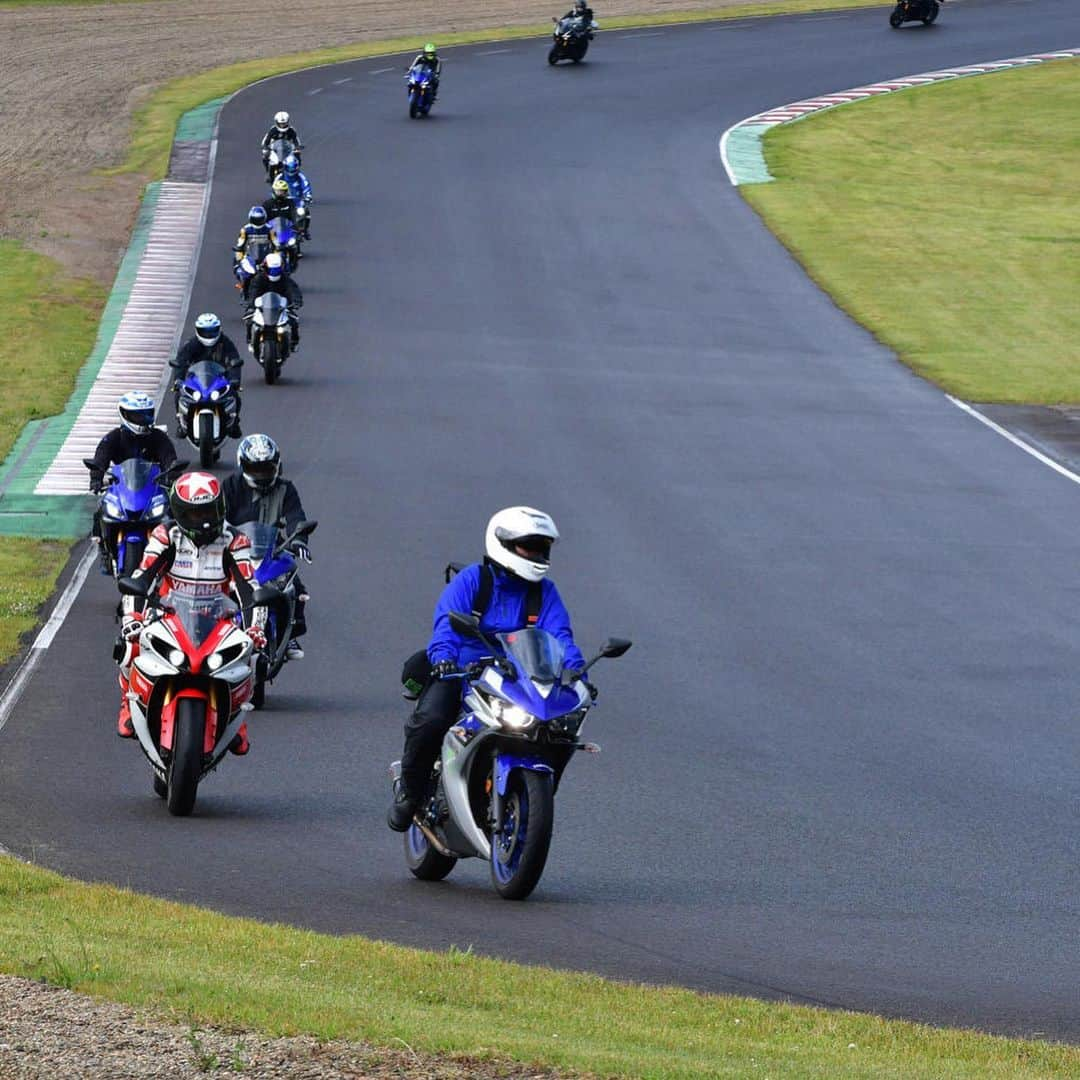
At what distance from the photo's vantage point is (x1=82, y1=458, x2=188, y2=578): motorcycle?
18.8 metres

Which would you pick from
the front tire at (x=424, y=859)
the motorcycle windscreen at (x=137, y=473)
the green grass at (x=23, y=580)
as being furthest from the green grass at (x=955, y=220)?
the front tire at (x=424, y=859)

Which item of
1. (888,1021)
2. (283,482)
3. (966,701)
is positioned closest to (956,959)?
(888,1021)

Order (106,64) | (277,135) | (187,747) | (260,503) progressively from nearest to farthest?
(187,747) → (260,503) → (277,135) → (106,64)

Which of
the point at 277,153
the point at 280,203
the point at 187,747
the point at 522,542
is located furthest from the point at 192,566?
the point at 277,153

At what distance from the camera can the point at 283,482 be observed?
57.3 ft

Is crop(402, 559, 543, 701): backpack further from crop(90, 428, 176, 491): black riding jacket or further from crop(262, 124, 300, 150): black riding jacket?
crop(262, 124, 300, 150): black riding jacket

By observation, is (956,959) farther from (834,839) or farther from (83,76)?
(83,76)

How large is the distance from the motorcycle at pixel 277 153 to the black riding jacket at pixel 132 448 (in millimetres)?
26015

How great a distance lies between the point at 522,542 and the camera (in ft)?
35.7

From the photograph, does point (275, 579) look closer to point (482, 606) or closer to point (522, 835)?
point (482, 606)

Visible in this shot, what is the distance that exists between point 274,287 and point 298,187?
11768 millimetres

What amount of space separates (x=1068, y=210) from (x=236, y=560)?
44136 mm

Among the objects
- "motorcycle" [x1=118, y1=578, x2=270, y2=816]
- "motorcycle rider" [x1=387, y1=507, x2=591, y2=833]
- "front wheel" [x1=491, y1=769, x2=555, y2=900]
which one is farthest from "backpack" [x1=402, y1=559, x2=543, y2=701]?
"motorcycle" [x1=118, y1=578, x2=270, y2=816]

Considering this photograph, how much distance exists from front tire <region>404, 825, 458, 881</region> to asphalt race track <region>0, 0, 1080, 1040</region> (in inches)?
4.5
